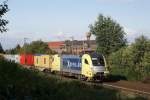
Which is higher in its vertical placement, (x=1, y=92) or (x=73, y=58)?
(x=73, y=58)

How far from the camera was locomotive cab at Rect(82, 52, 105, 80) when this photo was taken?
3384 centimetres

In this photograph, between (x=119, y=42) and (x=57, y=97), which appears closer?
(x=57, y=97)

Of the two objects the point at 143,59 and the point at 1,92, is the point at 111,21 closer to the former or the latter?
the point at 143,59

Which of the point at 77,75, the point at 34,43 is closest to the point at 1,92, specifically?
the point at 77,75

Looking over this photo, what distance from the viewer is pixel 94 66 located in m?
34.0

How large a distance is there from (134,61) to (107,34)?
16.8 meters

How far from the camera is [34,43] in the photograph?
122 metres

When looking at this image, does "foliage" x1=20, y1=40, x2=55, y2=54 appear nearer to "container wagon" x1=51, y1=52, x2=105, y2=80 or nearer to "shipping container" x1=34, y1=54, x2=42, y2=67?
"shipping container" x1=34, y1=54, x2=42, y2=67

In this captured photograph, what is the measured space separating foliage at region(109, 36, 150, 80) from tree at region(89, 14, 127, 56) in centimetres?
1054

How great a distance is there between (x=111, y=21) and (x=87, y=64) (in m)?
28.5

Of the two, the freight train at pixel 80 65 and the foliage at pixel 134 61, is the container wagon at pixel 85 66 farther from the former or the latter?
the foliage at pixel 134 61

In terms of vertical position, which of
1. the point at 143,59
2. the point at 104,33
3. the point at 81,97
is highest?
the point at 104,33

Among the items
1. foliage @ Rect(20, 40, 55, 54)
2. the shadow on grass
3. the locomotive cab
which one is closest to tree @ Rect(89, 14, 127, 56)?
the shadow on grass

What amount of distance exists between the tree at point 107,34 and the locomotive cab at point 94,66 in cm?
2322
